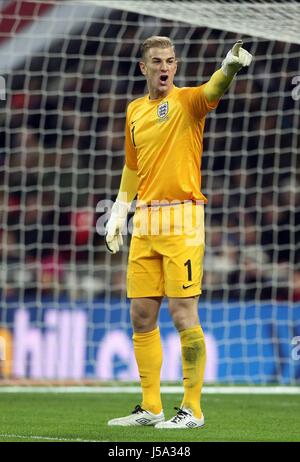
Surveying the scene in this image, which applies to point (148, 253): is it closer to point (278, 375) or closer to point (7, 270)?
point (278, 375)

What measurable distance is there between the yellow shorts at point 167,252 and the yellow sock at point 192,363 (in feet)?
0.65

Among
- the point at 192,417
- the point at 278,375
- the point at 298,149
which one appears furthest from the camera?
the point at 298,149

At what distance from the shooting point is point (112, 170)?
12.1m

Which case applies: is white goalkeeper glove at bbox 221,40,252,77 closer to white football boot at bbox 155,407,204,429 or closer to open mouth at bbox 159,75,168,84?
open mouth at bbox 159,75,168,84

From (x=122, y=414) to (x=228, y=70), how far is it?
2.35 meters

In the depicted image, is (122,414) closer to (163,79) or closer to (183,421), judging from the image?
(183,421)

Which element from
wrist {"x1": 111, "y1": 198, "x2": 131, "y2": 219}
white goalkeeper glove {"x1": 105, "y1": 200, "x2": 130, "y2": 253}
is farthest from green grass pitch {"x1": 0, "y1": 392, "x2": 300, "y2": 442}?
wrist {"x1": 111, "y1": 198, "x2": 131, "y2": 219}

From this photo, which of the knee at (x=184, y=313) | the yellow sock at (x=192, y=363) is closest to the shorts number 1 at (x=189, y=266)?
the knee at (x=184, y=313)

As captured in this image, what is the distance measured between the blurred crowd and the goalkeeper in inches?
196

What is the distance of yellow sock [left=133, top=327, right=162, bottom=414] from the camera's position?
583cm

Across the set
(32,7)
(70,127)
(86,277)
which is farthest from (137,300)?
(32,7)

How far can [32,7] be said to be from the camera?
1245cm

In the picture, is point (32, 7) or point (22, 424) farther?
point (32, 7)

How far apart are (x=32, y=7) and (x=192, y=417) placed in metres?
7.68
